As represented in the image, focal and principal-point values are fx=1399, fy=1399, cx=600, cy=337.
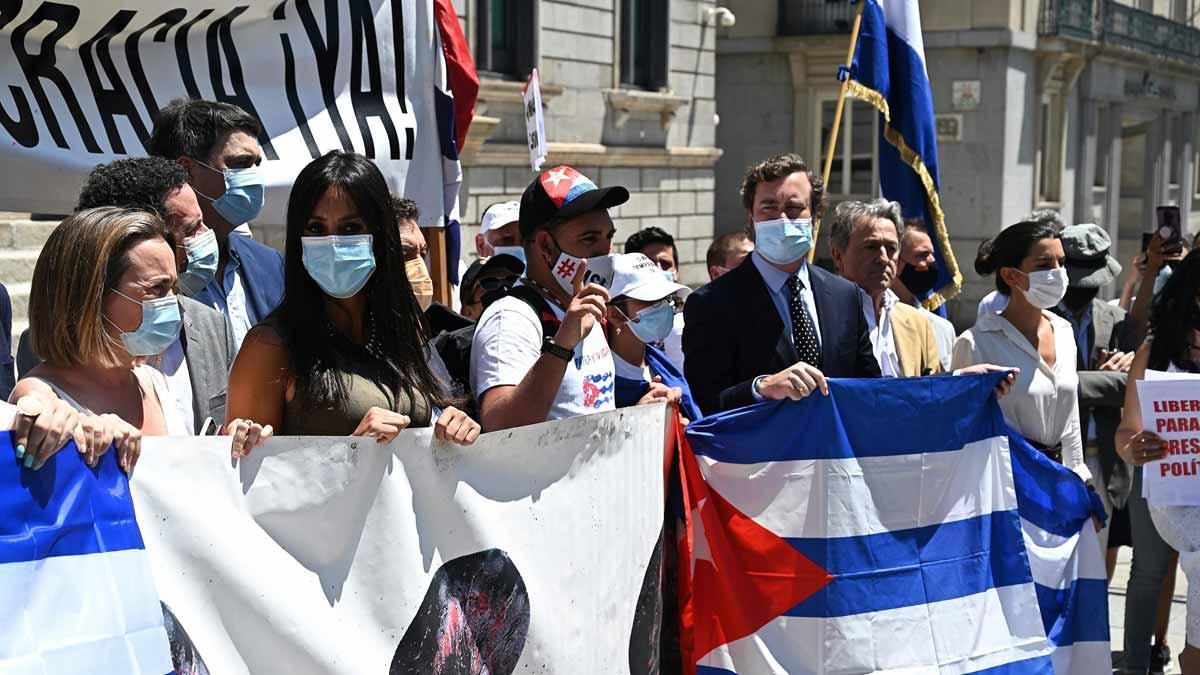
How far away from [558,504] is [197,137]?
160 cm

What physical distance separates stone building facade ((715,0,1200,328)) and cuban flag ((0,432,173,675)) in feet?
71.8

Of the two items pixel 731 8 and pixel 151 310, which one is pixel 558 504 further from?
pixel 731 8

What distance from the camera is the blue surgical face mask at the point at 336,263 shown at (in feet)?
10.7

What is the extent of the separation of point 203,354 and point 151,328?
0.79 meters

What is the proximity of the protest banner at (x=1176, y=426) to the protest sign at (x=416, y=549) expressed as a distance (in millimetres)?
1923

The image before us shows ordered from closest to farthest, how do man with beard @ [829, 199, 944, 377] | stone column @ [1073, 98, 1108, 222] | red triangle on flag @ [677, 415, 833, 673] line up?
red triangle on flag @ [677, 415, 833, 673], man with beard @ [829, 199, 944, 377], stone column @ [1073, 98, 1108, 222]

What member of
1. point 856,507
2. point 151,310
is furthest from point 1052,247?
point 151,310

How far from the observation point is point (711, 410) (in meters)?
4.23

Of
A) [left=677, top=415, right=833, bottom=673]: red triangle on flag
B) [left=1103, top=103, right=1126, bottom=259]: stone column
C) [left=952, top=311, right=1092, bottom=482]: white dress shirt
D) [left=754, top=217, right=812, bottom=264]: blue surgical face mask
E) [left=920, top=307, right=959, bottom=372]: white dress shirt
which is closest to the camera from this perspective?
[left=677, top=415, right=833, bottom=673]: red triangle on flag

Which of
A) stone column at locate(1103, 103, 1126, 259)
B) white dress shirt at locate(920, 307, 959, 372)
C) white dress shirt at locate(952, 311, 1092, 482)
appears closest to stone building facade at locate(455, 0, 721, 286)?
white dress shirt at locate(920, 307, 959, 372)

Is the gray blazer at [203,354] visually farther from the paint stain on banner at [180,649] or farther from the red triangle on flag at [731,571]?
the red triangle on flag at [731,571]

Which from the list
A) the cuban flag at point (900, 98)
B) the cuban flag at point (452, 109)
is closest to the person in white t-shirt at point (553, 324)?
the cuban flag at point (452, 109)

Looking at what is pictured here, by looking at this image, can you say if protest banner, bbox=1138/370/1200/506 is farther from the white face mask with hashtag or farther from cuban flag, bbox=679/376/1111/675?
the white face mask with hashtag

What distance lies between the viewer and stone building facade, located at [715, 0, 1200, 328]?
2442cm
